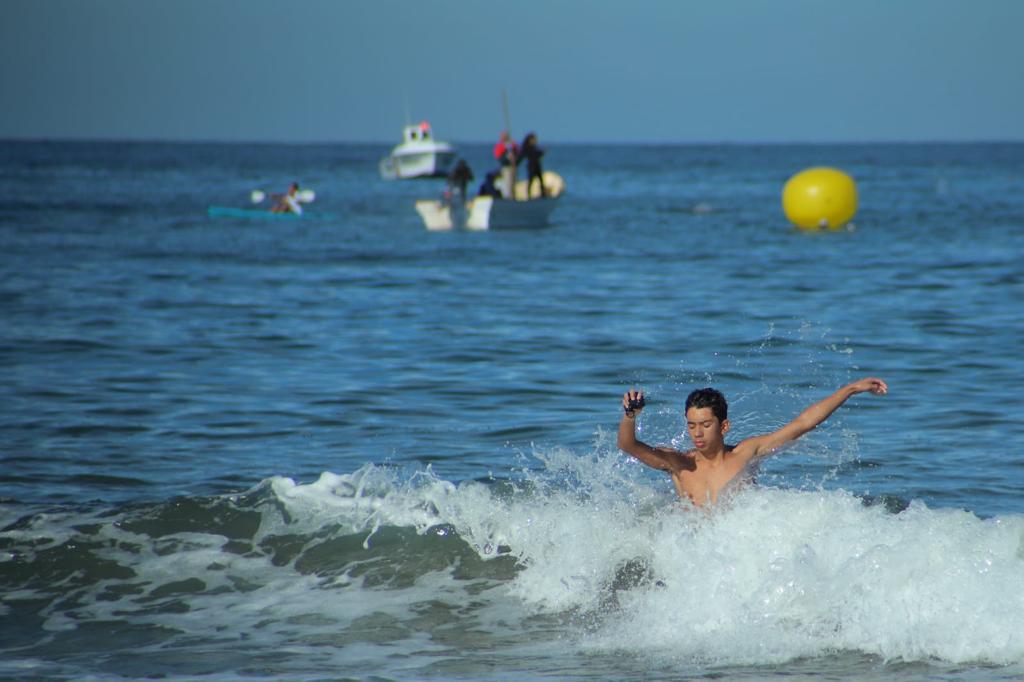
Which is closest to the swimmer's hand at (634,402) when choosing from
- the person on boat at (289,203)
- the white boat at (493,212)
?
the white boat at (493,212)

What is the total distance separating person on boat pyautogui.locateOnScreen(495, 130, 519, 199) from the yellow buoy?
263 inches

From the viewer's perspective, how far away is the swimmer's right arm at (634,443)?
646 centimetres

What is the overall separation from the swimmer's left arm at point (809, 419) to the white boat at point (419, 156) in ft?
225

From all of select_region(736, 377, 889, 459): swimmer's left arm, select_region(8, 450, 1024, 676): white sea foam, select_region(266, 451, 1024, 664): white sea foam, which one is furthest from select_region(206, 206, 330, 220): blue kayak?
select_region(736, 377, 889, 459): swimmer's left arm

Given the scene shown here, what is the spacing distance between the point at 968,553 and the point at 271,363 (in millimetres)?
9120

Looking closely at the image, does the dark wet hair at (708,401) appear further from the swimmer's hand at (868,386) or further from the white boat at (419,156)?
the white boat at (419,156)

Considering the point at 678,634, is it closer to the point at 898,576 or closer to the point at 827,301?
the point at 898,576

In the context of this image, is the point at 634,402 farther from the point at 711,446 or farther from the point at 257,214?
the point at 257,214

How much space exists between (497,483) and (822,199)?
22.2 m

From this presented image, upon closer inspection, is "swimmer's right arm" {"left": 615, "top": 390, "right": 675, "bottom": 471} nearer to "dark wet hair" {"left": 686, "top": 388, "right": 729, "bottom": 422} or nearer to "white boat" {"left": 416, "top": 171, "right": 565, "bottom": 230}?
"dark wet hair" {"left": 686, "top": 388, "right": 729, "bottom": 422}

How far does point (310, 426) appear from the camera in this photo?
11.4 metres

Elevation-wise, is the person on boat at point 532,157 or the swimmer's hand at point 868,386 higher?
the person on boat at point 532,157

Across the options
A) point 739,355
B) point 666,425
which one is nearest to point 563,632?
point 666,425

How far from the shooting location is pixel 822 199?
29922mm
